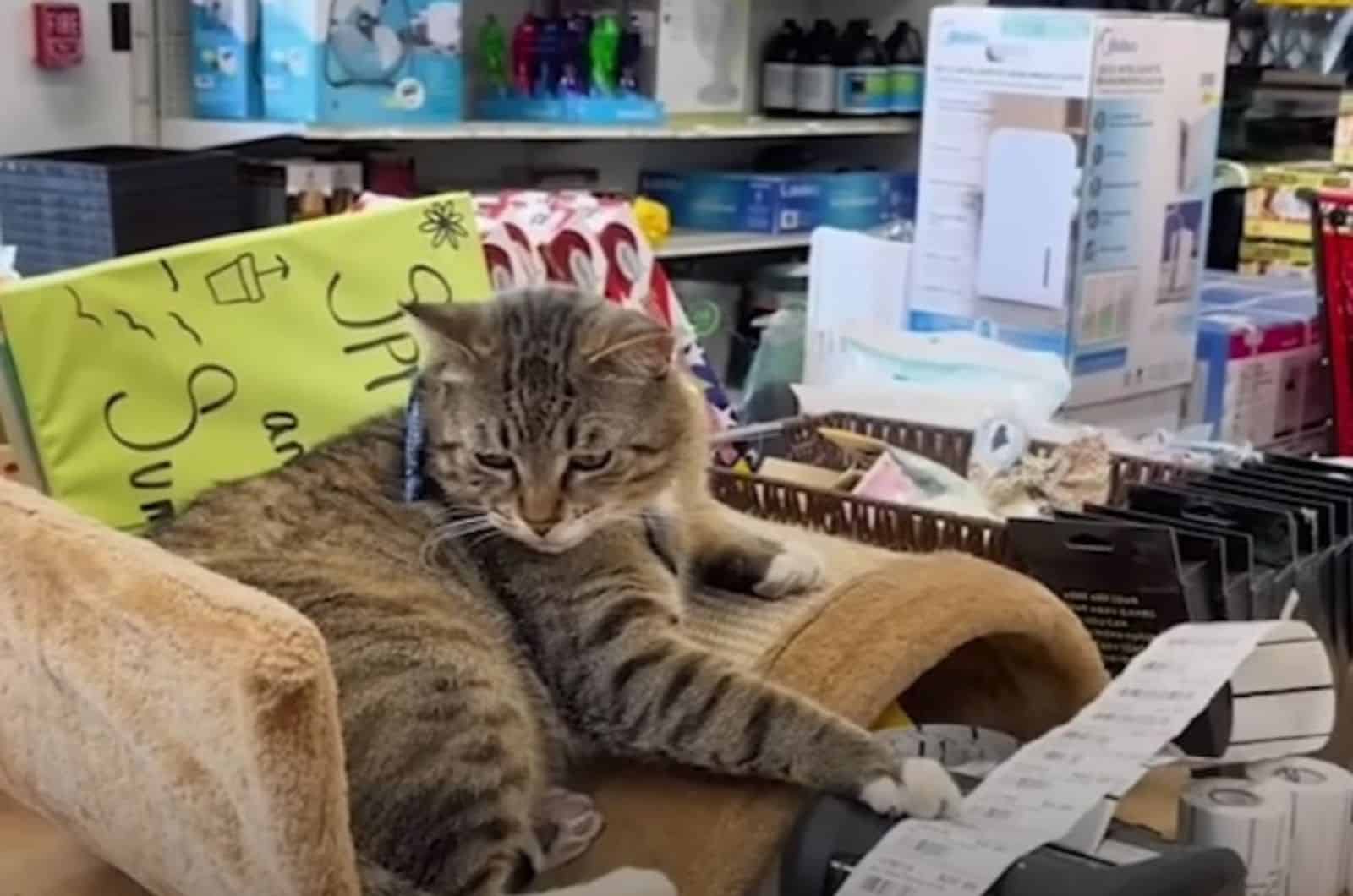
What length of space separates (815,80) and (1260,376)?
4.27 ft

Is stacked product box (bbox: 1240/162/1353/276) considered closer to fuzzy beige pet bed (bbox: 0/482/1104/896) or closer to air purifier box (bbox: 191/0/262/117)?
air purifier box (bbox: 191/0/262/117)

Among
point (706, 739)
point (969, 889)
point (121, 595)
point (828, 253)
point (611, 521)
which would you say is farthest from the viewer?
point (828, 253)

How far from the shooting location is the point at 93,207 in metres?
1.99

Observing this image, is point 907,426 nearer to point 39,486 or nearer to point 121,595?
point 39,486

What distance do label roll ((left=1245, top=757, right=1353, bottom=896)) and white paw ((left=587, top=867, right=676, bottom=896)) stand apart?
39cm

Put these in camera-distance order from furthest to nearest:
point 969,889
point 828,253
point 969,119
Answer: point 828,253, point 969,119, point 969,889

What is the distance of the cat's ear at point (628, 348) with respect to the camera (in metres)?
1.17

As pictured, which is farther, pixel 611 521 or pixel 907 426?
pixel 907 426

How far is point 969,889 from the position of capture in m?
0.89

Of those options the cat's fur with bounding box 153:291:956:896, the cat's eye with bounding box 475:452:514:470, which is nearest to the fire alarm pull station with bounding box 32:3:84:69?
the cat's fur with bounding box 153:291:956:896

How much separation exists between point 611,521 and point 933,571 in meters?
0.22

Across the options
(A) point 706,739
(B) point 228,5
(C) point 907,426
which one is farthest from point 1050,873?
(B) point 228,5

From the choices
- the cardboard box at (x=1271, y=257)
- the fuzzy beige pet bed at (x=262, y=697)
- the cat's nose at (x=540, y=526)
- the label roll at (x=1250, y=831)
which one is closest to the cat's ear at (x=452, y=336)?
the cat's nose at (x=540, y=526)

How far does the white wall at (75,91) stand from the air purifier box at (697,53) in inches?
36.0
